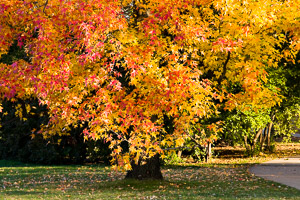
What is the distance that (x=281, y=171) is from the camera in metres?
17.0

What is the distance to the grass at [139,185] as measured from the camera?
11.6m

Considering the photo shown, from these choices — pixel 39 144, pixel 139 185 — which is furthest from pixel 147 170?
pixel 39 144

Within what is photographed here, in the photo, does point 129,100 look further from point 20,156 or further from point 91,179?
point 20,156

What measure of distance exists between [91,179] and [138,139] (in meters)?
5.98

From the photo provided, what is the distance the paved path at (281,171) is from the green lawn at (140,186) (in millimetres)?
455

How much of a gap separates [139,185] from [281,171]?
6.47 m

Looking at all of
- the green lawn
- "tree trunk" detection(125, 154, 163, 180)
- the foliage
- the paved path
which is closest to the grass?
the green lawn

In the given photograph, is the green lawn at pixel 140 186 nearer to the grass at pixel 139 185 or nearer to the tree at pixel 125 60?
the grass at pixel 139 185

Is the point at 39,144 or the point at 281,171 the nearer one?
the point at 281,171

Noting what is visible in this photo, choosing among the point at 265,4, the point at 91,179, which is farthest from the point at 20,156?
the point at 265,4

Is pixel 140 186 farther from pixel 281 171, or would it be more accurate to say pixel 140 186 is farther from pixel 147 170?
pixel 281 171

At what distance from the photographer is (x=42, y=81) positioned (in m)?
9.34

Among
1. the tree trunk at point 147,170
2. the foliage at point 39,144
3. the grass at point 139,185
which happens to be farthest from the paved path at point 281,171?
the foliage at point 39,144

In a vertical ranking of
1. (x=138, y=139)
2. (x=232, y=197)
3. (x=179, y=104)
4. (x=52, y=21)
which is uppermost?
(x=52, y=21)
